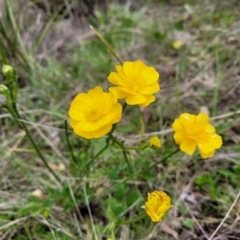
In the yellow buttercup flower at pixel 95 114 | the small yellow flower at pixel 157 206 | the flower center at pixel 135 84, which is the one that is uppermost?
the flower center at pixel 135 84

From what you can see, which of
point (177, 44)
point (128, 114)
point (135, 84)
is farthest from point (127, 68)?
point (177, 44)

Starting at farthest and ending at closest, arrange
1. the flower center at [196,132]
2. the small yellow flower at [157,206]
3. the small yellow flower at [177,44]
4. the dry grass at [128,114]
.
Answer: the small yellow flower at [177,44], the dry grass at [128,114], the flower center at [196,132], the small yellow flower at [157,206]

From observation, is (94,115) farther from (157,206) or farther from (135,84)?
(157,206)

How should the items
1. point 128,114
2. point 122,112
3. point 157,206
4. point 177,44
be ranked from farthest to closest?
point 177,44, point 128,114, point 122,112, point 157,206

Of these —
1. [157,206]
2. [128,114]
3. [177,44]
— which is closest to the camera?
[157,206]

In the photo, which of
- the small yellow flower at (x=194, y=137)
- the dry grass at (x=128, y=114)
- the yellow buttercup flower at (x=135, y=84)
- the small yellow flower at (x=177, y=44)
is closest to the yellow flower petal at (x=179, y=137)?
the small yellow flower at (x=194, y=137)

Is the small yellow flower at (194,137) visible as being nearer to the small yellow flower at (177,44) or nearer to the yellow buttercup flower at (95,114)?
the yellow buttercup flower at (95,114)

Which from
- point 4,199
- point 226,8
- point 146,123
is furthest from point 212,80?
point 4,199

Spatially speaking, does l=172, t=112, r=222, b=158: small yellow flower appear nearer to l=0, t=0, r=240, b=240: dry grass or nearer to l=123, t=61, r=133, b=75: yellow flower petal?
l=123, t=61, r=133, b=75: yellow flower petal

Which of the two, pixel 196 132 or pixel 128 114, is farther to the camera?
pixel 128 114
